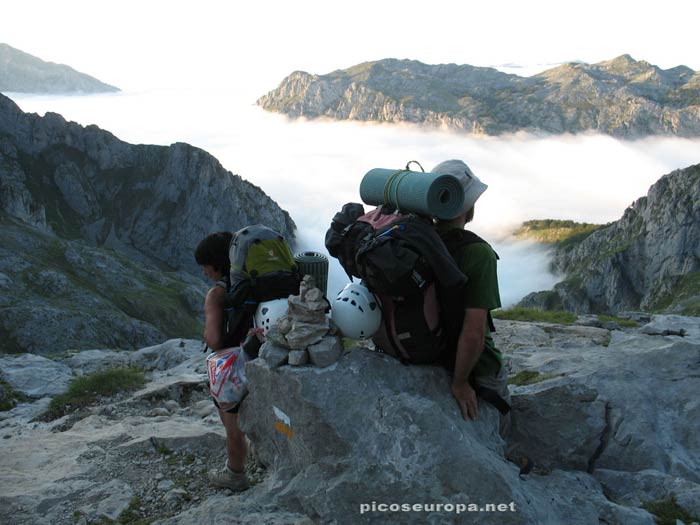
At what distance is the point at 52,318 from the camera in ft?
261

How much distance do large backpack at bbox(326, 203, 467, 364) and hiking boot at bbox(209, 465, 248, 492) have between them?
2962 millimetres

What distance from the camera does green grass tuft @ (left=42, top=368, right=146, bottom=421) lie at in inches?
574

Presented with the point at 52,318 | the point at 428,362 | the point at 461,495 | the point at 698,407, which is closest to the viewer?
the point at 461,495

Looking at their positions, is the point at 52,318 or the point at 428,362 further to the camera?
the point at 52,318

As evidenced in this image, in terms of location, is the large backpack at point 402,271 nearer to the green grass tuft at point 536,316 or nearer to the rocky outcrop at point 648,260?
the green grass tuft at point 536,316

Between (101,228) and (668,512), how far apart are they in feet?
576

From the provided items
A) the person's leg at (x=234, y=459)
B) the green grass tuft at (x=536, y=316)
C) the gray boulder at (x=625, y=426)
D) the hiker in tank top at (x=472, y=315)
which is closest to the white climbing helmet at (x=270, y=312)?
the person's leg at (x=234, y=459)

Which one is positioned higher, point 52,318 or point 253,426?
point 253,426

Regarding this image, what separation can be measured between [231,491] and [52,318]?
3264 inches

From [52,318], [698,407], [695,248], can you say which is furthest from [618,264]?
[698,407]

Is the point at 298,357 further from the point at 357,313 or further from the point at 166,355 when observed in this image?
the point at 166,355

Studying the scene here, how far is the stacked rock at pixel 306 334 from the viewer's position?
6.66m

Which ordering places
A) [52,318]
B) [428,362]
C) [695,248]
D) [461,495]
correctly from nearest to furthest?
[461,495]
[428,362]
[52,318]
[695,248]

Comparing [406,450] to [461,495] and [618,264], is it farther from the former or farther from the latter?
[618,264]
